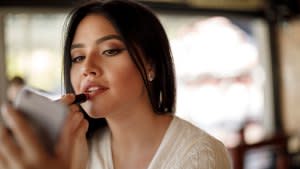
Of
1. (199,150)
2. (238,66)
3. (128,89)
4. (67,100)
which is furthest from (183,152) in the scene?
(238,66)

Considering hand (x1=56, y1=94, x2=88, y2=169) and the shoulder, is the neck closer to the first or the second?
the shoulder

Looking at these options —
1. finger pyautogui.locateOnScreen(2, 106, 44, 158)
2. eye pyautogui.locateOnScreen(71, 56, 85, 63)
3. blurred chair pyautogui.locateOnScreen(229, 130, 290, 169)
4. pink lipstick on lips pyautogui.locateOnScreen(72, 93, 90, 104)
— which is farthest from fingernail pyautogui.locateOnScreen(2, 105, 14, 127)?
blurred chair pyautogui.locateOnScreen(229, 130, 290, 169)

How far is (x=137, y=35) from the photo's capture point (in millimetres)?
682

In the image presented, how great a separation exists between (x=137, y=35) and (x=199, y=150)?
22 centimetres

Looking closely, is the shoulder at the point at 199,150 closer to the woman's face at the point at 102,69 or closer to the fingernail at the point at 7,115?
the woman's face at the point at 102,69

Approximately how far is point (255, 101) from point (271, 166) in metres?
0.41

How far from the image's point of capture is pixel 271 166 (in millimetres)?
2361

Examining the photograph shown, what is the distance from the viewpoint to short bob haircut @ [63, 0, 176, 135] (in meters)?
0.67

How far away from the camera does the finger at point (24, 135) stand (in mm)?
385

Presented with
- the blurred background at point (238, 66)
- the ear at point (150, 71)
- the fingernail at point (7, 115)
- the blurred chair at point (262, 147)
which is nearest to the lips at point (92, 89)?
the ear at point (150, 71)

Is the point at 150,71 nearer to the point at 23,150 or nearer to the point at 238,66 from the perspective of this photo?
the point at 23,150

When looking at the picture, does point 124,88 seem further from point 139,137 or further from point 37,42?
point 37,42

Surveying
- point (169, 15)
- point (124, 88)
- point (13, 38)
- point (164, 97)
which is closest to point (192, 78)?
point (169, 15)

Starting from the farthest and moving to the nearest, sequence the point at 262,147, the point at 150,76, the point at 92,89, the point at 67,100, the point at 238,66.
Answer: the point at 238,66
the point at 262,147
the point at 150,76
the point at 92,89
the point at 67,100
